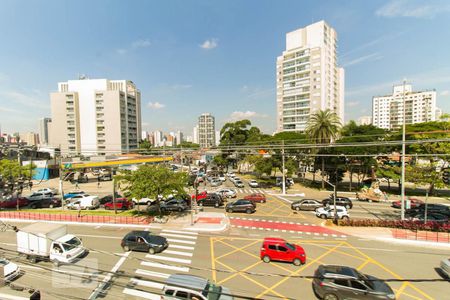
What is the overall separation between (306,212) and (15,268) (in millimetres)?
29462

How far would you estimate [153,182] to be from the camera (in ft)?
82.9

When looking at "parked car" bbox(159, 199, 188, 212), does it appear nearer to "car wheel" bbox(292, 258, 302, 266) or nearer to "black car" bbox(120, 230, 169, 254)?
"black car" bbox(120, 230, 169, 254)

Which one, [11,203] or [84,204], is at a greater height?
[11,203]

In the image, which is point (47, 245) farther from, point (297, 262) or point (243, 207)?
point (243, 207)

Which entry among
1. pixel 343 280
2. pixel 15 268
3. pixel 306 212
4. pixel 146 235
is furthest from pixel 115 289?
pixel 306 212

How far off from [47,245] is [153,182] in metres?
10.8

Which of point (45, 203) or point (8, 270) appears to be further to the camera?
point (45, 203)

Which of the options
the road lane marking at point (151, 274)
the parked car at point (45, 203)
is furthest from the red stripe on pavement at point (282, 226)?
the parked car at point (45, 203)

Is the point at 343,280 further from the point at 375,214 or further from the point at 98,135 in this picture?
the point at 98,135

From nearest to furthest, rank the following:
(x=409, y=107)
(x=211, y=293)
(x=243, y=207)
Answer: (x=211, y=293), (x=243, y=207), (x=409, y=107)

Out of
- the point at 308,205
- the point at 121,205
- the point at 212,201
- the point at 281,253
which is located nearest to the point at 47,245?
the point at 121,205

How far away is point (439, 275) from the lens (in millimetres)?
15109

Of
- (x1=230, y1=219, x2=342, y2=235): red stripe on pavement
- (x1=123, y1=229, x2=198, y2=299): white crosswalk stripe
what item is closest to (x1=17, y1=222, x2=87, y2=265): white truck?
(x1=123, y1=229, x2=198, y2=299): white crosswalk stripe

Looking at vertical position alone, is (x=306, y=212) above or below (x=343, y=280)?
below
